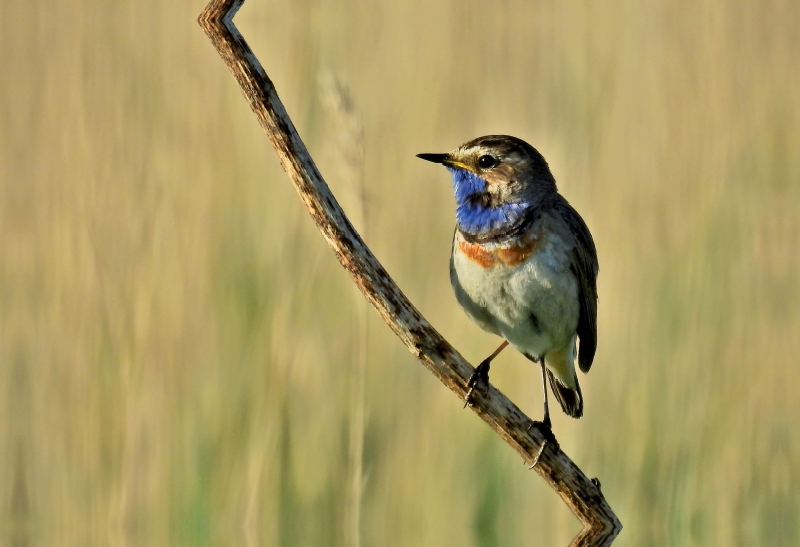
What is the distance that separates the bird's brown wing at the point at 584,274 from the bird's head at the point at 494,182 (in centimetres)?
12

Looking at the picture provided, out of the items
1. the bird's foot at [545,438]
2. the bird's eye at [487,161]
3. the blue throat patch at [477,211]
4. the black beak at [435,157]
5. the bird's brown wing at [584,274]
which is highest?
the black beak at [435,157]

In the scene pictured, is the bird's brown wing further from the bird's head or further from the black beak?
the black beak

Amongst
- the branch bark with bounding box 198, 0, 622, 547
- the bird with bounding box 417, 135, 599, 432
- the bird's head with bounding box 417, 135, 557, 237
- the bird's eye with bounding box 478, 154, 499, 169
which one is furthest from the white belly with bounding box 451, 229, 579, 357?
the branch bark with bounding box 198, 0, 622, 547

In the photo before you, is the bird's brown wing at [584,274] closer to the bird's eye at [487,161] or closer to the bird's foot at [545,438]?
the bird's eye at [487,161]

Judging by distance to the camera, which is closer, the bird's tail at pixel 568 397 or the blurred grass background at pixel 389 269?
the bird's tail at pixel 568 397

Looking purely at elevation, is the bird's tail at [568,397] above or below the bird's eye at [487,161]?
below

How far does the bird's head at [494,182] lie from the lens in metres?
3.71

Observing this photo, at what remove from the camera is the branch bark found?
2.62 meters

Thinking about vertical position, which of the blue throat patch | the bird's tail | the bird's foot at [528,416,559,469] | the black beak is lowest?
the bird's foot at [528,416,559,469]

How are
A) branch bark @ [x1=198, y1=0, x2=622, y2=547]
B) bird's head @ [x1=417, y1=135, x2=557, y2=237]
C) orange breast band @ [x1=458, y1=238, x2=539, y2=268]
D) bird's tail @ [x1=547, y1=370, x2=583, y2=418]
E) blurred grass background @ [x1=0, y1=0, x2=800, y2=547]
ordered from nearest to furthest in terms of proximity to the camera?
1. branch bark @ [x1=198, y1=0, x2=622, y2=547]
2. orange breast band @ [x1=458, y1=238, x2=539, y2=268]
3. bird's head @ [x1=417, y1=135, x2=557, y2=237]
4. bird's tail @ [x1=547, y1=370, x2=583, y2=418]
5. blurred grass background @ [x1=0, y1=0, x2=800, y2=547]

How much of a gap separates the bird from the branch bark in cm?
54

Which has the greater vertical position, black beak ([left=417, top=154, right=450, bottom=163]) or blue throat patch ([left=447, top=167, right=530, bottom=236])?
black beak ([left=417, top=154, right=450, bottom=163])

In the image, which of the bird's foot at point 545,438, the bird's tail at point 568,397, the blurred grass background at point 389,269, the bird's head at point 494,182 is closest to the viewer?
the bird's foot at point 545,438

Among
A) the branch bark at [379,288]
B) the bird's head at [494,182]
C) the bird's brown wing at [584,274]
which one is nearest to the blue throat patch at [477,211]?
the bird's head at [494,182]
